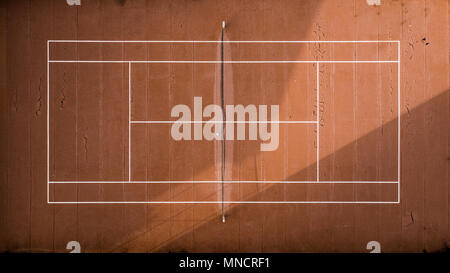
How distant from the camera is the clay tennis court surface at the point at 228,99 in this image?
3.97 meters

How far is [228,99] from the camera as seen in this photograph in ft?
13.1

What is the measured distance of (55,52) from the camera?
3.98m

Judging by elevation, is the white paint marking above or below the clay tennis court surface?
above

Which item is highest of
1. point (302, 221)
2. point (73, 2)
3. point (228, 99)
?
point (73, 2)

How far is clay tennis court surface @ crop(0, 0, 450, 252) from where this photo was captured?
13.0 feet

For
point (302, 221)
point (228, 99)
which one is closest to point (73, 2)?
point (228, 99)

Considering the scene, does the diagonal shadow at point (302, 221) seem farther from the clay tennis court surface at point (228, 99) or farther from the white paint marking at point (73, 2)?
the white paint marking at point (73, 2)

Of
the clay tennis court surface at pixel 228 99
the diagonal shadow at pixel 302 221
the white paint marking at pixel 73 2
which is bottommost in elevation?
the diagonal shadow at pixel 302 221

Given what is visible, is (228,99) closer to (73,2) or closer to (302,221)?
(302,221)

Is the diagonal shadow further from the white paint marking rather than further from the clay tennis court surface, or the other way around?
the white paint marking

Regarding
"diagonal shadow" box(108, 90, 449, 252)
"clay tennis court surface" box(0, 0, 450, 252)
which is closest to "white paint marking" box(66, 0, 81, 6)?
"clay tennis court surface" box(0, 0, 450, 252)

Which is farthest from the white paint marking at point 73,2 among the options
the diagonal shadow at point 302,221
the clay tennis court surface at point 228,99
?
the diagonal shadow at point 302,221

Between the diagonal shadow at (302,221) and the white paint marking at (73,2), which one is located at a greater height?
the white paint marking at (73,2)

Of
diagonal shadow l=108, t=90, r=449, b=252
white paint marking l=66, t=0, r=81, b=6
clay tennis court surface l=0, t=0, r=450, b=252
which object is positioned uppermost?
white paint marking l=66, t=0, r=81, b=6
